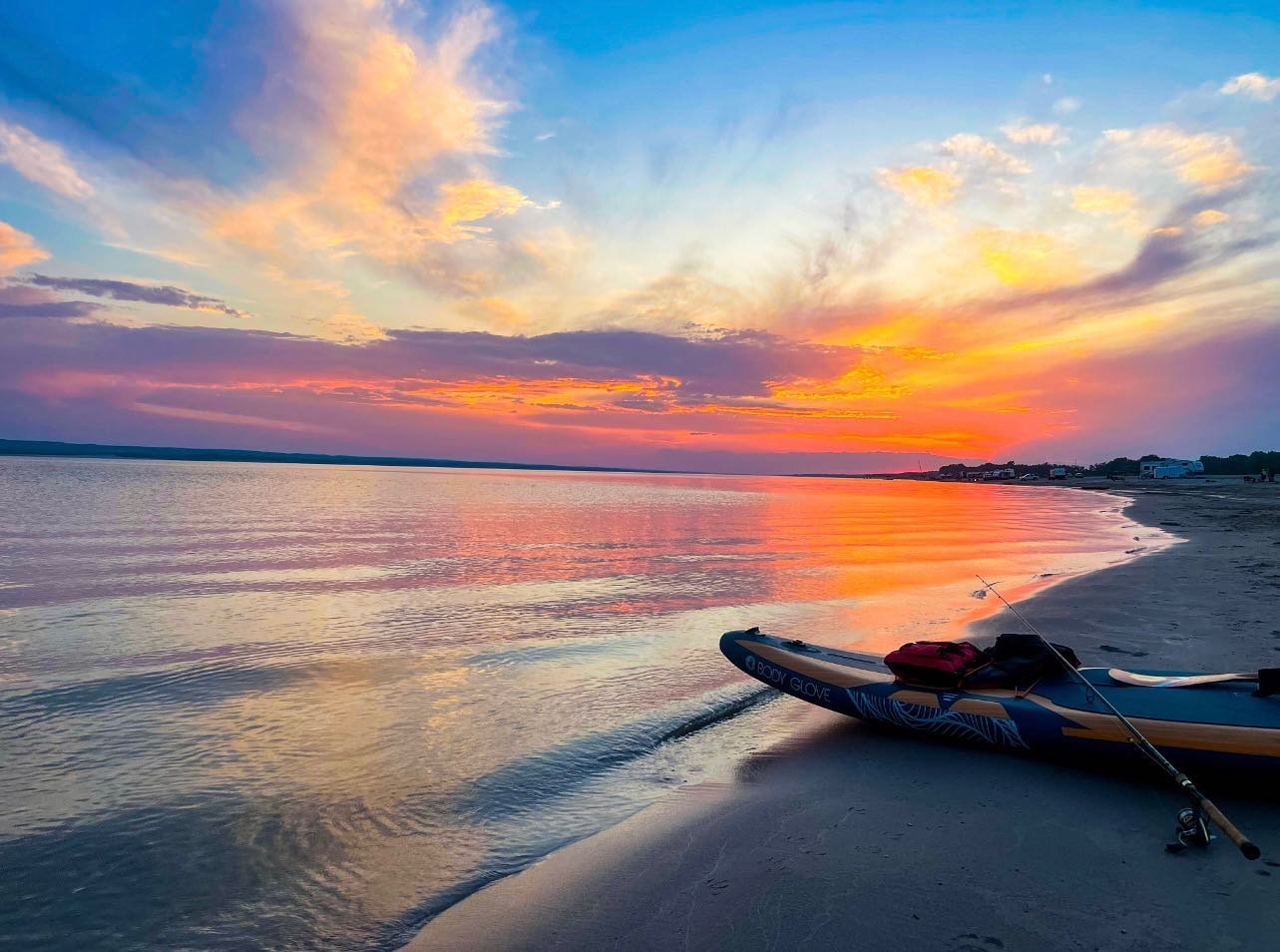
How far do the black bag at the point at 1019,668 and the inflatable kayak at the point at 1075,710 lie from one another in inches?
2.8

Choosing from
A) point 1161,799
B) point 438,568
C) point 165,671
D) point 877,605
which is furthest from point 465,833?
point 438,568

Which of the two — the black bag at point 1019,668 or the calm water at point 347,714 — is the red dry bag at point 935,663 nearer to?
the black bag at point 1019,668

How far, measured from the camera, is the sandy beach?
397 cm

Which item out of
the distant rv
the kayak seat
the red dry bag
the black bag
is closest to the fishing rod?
the black bag

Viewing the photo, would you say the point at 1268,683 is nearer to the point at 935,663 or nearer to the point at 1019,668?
the point at 1019,668

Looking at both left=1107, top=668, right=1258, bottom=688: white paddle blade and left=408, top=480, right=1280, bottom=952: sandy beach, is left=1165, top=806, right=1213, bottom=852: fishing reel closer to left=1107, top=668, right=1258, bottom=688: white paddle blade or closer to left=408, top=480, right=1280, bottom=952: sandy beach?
left=408, top=480, right=1280, bottom=952: sandy beach

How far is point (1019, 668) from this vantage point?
7.04 metres

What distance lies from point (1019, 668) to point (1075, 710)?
755mm

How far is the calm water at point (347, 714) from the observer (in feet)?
16.0

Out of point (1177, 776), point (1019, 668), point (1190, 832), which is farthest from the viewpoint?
point (1019, 668)

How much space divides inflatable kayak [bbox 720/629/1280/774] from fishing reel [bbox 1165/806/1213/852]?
113cm

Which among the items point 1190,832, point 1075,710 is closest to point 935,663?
point 1075,710

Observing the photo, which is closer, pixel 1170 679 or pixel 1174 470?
pixel 1170 679

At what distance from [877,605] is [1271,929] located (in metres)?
11.2
